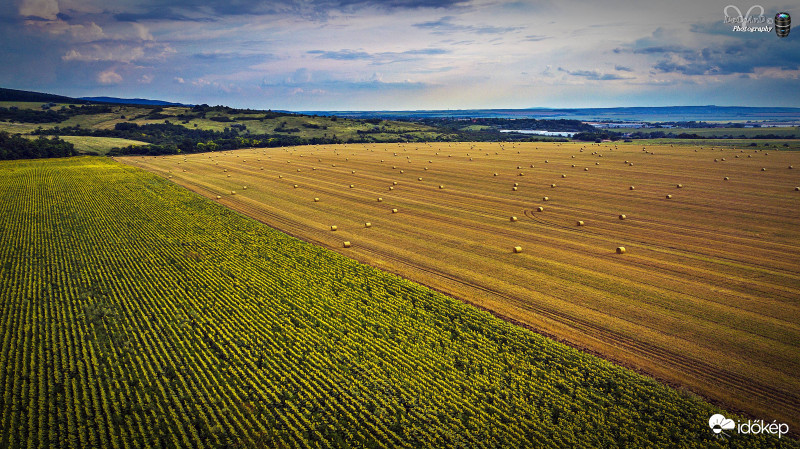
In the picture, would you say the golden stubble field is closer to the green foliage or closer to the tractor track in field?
the tractor track in field

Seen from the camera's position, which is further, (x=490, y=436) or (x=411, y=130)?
(x=411, y=130)

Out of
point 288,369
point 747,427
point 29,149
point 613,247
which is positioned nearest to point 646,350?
point 747,427

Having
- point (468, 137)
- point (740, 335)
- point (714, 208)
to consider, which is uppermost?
point (468, 137)

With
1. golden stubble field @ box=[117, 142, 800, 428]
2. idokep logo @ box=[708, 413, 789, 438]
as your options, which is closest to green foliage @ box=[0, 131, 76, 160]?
golden stubble field @ box=[117, 142, 800, 428]

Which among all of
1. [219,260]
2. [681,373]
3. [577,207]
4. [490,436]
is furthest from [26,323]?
[577,207]

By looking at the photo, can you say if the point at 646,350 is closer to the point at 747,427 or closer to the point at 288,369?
the point at 747,427

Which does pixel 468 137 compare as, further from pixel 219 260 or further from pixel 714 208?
pixel 219 260

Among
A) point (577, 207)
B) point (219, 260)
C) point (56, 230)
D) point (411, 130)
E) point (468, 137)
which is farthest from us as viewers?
point (411, 130)
